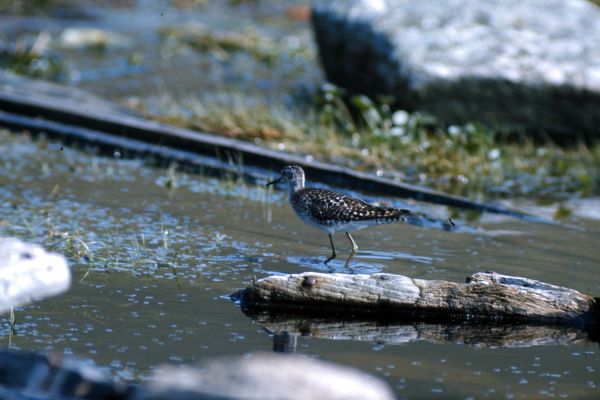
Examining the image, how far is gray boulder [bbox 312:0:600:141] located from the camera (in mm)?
11977

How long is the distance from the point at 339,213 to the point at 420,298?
1.38m

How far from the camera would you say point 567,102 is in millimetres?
12008

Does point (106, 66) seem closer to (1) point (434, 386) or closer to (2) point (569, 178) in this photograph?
(2) point (569, 178)

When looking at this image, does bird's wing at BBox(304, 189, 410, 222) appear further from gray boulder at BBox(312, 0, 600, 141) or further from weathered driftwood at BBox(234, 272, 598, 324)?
gray boulder at BBox(312, 0, 600, 141)

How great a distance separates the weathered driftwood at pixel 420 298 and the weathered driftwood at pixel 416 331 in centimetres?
8

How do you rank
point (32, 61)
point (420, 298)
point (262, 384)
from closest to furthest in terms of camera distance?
1. point (262, 384)
2. point (420, 298)
3. point (32, 61)

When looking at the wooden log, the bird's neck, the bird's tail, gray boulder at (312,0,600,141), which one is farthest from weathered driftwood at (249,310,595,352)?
gray boulder at (312,0,600,141)

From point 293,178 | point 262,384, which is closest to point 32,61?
point 293,178

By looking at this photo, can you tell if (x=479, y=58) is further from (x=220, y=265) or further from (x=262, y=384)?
(x=262, y=384)

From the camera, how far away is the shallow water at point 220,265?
5.45 m

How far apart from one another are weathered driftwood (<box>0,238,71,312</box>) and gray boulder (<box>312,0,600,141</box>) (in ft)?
23.5

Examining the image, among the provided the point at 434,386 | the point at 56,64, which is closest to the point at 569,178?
the point at 434,386

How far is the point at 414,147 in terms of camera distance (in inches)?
433

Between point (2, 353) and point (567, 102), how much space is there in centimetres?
883
